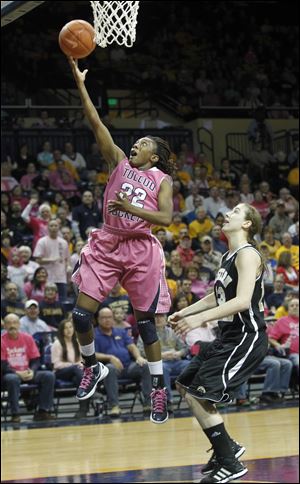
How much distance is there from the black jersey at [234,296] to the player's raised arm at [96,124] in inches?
44.0

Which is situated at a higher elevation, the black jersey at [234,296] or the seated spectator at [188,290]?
the seated spectator at [188,290]

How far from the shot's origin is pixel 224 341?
25.3ft

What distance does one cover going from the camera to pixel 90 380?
721 centimetres

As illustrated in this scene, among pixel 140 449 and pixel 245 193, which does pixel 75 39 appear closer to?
pixel 140 449

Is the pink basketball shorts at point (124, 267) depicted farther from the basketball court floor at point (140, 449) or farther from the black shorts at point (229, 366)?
the basketball court floor at point (140, 449)

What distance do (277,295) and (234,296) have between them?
33.8 feet

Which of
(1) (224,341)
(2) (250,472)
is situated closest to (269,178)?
(2) (250,472)

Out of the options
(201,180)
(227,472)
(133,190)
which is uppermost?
(201,180)

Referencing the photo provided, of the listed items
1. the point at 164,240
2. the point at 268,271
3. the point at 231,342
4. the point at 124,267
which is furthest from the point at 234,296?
the point at 268,271

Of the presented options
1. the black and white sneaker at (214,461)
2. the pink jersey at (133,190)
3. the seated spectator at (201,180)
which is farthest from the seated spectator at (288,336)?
the pink jersey at (133,190)

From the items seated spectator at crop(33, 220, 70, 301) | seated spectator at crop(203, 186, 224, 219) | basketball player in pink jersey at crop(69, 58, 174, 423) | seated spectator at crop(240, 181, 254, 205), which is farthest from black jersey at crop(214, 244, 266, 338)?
seated spectator at crop(240, 181, 254, 205)

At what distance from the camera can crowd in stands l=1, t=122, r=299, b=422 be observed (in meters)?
15.4

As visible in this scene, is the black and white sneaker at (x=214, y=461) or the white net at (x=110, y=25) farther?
the black and white sneaker at (x=214, y=461)

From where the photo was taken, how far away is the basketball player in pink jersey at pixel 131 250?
23.1 feet
